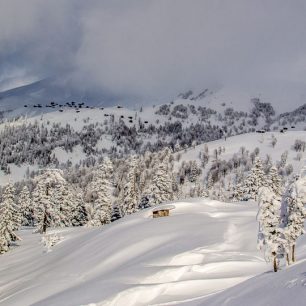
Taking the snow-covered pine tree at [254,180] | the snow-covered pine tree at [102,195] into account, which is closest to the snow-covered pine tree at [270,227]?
the snow-covered pine tree at [102,195]

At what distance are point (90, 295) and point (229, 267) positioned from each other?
35.8 ft

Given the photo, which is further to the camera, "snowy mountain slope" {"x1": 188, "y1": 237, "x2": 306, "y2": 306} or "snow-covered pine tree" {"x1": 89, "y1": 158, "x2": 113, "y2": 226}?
"snow-covered pine tree" {"x1": 89, "y1": 158, "x2": 113, "y2": 226}

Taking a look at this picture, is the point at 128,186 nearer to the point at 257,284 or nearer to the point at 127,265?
the point at 127,265

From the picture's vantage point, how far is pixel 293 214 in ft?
101

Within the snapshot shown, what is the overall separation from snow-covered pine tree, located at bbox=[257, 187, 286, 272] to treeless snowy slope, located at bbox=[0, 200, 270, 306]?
2.86 meters

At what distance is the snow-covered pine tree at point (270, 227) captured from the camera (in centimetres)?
3203

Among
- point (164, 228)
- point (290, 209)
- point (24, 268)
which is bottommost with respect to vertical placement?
point (24, 268)

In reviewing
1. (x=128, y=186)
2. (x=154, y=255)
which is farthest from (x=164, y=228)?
(x=128, y=186)

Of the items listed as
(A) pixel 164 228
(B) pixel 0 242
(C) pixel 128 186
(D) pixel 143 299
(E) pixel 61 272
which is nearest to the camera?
(D) pixel 143 299

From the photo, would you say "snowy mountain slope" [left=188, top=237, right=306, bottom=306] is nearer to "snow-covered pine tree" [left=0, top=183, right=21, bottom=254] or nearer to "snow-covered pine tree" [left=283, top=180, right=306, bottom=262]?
"snow-covered pine tree" [left=283, top=180, right=306, bottom=262]

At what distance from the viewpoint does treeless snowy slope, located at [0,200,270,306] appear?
32188 mm

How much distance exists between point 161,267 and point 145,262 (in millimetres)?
3597

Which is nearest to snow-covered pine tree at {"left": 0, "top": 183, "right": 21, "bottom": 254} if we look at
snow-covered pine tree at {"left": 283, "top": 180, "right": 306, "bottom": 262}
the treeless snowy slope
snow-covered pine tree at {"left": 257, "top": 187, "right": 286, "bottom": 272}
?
the treeless snowy slope

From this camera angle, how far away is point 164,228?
51.2 m
